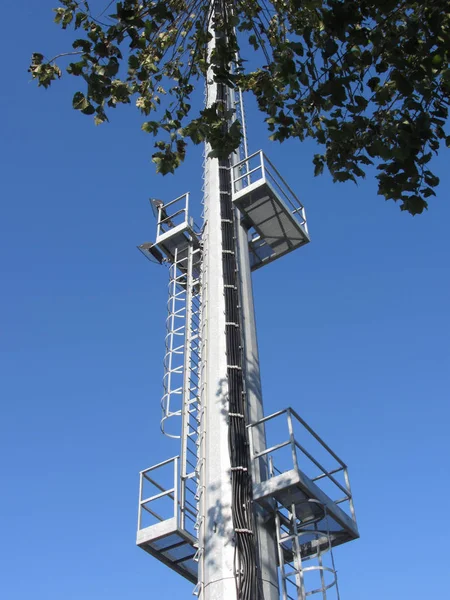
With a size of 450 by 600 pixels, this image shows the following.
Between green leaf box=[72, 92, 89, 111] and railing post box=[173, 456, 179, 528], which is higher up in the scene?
green leaf box=[72, 92, 89, 111]

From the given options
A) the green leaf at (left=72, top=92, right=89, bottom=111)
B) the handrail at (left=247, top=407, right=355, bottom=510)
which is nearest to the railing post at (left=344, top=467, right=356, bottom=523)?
the handrail at (left=247, top=407, right=355, bottom=510)

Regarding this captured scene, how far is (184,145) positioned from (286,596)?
8374mm

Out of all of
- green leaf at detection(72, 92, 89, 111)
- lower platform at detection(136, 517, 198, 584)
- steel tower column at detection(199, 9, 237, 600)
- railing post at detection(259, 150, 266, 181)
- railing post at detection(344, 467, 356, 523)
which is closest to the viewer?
green leaf at detection(72, 92, 89, 111)

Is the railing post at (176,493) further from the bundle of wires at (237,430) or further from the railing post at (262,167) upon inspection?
the railing post at (262,167)

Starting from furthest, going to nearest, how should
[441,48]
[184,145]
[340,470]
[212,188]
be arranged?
[212,188]
[340,470]
[184,145]
[441,48]

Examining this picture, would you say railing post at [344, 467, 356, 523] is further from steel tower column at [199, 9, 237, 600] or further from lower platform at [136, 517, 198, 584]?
lower platform at [136, 517, 198, 584]

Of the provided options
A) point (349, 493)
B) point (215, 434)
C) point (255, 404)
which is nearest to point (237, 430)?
point (215, 434)

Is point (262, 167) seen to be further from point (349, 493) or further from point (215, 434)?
point (349, 493)

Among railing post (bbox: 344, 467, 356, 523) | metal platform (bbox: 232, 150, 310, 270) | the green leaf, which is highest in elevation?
metal platform (bbox: 232, 150, 310, 270)

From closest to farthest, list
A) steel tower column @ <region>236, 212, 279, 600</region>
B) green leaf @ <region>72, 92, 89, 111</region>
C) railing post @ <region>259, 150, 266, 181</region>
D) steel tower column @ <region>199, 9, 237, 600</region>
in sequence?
green leaf @ <region>72, 92, 89, 111</region> < steel tower column @ <region>199, 9, 237, 600</region> < steel tower column @ <region>236, 212, 279, 600</region> < railing post @ <region>259, 150, 266, 181</region>

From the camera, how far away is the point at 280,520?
13984mm

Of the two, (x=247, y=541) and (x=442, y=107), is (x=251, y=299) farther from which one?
(x=442, y=107)

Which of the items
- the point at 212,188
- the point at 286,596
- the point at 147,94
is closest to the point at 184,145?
the point at 147,94

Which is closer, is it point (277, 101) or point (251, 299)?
point (277, 101)
